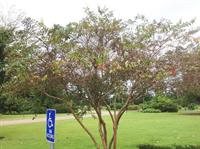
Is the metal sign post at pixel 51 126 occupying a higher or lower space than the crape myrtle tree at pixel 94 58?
lower

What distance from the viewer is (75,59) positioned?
9266 millimetres

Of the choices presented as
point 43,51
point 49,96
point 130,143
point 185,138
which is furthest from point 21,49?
point 185,138

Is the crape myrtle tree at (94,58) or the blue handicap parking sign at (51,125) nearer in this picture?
the blue handicap parking sign at (51,125)

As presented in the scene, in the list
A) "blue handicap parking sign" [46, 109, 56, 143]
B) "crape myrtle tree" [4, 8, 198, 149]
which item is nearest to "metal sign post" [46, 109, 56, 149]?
"blue handicap parking sign" [46, 109, 56, 143]

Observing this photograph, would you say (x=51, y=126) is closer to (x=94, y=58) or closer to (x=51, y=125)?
(x=51, y=125)

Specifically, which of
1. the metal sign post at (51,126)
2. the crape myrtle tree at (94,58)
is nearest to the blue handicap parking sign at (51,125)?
the metal sign post at (51,126)

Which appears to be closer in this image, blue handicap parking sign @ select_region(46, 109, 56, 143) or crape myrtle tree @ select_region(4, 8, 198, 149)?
blue handicap parking sign @ select_region(46, 109, 56, 143)

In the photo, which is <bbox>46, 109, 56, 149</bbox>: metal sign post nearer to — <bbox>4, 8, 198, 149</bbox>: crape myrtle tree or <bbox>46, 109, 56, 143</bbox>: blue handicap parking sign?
<bbox>46, 109, 56, 143</bbox>: blue handicap parking sign

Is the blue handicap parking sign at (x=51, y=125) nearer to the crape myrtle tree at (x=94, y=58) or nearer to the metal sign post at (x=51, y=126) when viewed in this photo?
the metal sign post at (x=51, y=126)

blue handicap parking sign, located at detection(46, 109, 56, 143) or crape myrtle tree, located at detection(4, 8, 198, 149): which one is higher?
crape myrtle tree, located at detection(4, 8, 198, 149)

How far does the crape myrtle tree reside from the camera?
938cm

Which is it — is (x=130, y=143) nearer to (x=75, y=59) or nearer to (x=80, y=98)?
(x=80, y=98)

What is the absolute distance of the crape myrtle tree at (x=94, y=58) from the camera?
9375 mm

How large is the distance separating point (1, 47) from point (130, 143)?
8259mm
